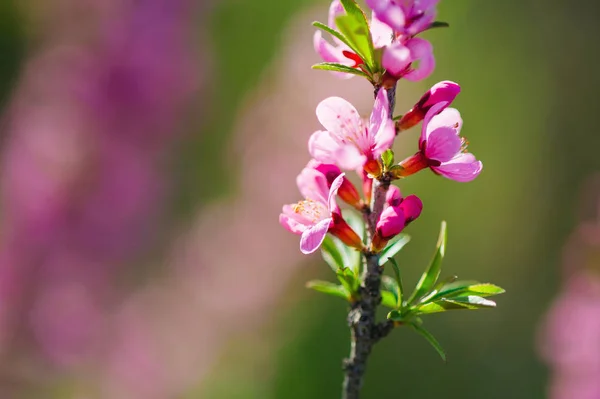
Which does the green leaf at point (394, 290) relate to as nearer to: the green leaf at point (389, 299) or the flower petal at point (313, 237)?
the green leaf at point (389, 299)

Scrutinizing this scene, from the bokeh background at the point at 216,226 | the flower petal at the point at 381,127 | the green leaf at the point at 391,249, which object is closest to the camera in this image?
the flower petal at the point at 381,127

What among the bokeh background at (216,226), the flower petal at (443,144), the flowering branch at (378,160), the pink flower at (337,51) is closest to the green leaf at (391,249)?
the flowering branch at (378,160)

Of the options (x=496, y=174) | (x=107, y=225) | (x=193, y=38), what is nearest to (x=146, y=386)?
(x=107, y=225)

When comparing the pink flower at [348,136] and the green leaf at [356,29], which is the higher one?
the green leaf at [356,29]

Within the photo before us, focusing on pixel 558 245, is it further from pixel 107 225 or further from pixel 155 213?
pixel 107 225

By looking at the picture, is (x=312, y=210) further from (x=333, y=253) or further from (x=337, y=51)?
(x=337, y=51)

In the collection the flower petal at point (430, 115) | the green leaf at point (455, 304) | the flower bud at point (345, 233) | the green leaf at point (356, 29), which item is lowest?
the green leaf at point (455, 304)

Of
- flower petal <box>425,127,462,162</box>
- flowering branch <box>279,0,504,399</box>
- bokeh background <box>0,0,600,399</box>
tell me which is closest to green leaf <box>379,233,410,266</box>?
flowering branch <box>279,0,504,399</box>
